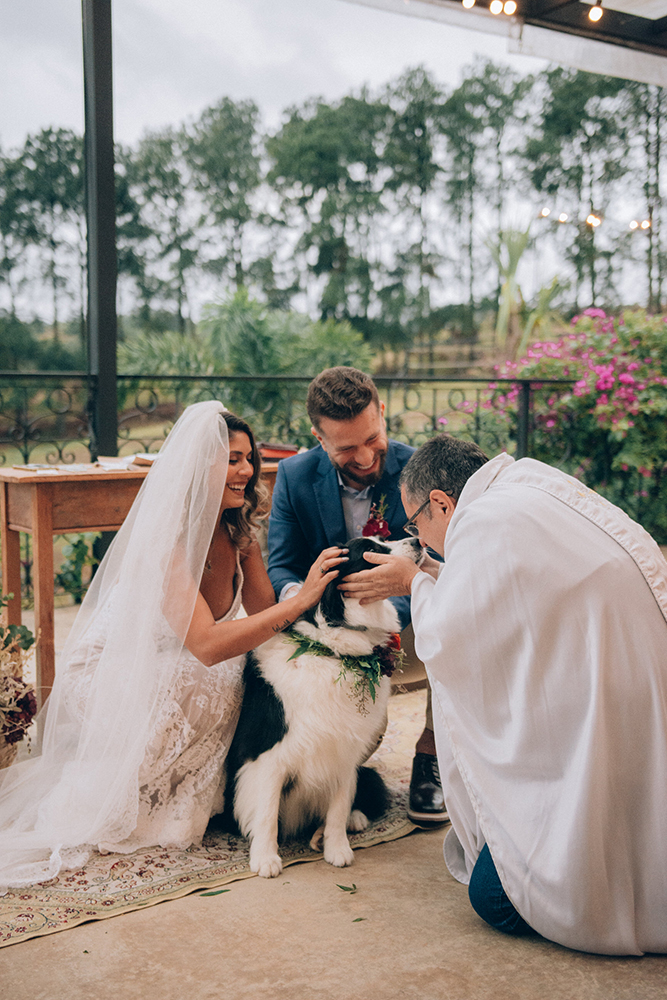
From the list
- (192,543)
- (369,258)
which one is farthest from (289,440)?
(369,258)

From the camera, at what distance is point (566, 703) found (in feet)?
5.34

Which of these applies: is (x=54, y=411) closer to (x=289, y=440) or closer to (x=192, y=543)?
(x=289, y=440)

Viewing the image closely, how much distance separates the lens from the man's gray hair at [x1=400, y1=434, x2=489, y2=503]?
1960 mm

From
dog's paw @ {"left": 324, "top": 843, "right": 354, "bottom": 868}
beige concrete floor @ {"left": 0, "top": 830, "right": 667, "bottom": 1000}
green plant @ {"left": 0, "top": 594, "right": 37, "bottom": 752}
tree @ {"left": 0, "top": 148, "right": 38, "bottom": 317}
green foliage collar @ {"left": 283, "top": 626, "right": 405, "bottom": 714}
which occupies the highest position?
tree @ {"left": 0, "top": 148, "right": 38, "bottom": 317}

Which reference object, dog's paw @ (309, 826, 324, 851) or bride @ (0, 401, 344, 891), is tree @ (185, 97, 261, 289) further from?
dog's paw @ (309, 826, 324, 851)

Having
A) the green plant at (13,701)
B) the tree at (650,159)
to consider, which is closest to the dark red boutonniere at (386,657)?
the green plant at (13,701)

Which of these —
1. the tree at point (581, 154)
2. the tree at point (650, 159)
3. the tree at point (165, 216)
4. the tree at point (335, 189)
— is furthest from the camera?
the tree at point (581, 154)

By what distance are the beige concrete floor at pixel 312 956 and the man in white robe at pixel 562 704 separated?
79mm

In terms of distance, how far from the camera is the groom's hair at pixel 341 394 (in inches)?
98.0

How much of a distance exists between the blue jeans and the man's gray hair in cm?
83

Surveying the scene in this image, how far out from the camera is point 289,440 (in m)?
5.85

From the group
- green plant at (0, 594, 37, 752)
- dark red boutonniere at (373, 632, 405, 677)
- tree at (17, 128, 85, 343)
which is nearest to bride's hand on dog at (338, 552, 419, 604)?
dark red boutonniere at (373, 632, 405, 677)

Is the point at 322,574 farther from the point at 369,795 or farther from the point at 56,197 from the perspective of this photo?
the point at 56,197

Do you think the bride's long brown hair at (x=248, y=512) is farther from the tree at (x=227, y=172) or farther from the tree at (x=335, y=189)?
the tree at (x=335, y=189)
